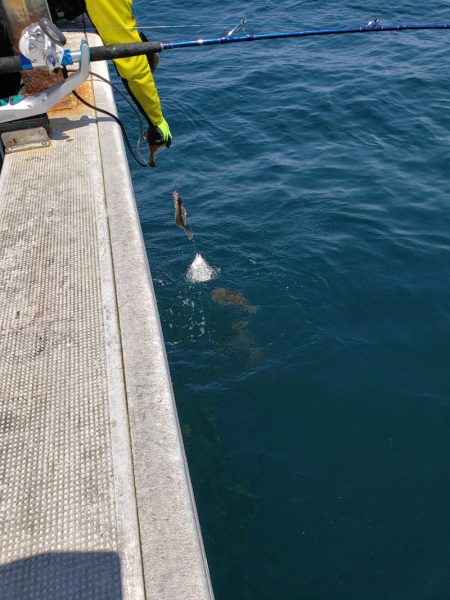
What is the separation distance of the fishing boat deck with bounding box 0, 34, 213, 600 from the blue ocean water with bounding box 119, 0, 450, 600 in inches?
66.4

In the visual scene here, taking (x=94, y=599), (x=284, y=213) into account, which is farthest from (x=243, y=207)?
(x=94, y=599)

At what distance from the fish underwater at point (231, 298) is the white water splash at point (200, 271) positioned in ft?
1.06

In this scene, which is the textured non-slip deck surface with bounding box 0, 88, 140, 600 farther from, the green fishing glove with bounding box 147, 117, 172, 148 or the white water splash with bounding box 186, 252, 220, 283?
the white water splash with bounding box 186, 252, 220, 283

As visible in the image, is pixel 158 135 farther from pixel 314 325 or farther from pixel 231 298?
pixel 314 325

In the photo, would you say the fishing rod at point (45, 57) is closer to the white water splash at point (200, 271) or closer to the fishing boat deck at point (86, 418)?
the fishing boat deck at point (86, 418)

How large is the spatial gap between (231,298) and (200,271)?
693 mm

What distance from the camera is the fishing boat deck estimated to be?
6.64 ft

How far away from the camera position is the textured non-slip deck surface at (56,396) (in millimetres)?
2037

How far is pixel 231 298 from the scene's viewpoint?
5969 mm

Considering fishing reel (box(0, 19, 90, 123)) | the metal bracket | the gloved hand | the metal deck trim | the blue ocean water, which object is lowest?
the blue ocean water

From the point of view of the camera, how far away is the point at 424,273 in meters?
6.09

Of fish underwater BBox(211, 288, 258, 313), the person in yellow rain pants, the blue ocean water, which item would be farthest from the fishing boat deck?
fish underwater BBox(211, 288, 258, 313)

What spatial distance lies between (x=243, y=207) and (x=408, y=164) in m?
2.81

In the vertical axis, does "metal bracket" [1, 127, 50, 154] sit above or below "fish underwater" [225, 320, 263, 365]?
above
